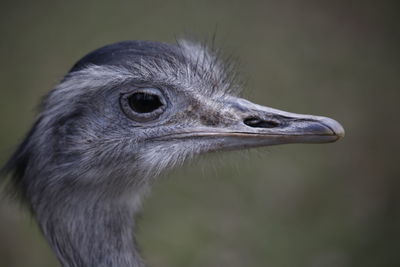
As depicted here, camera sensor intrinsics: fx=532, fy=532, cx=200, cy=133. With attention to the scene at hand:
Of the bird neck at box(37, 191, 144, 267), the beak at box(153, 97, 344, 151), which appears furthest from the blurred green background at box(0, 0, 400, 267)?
the bird neck at box(37, 191, 144, 267)

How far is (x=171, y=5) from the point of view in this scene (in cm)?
638

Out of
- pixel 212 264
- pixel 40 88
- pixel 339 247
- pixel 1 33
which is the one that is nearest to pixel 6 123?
pixel 40 88

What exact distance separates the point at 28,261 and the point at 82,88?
94.1 inches

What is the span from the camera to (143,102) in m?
2.08

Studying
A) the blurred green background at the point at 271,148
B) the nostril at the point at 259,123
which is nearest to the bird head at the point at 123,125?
the nostril at the point at 259,123

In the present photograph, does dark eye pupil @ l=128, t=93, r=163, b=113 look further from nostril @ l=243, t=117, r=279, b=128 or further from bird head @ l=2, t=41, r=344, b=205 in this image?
nostril @ l=243, t=117, r=279, b=128

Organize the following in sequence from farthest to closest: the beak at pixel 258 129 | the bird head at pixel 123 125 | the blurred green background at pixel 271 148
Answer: the blurred green background at pixel 271 148 < the bird head at pixel 123 125 < the beak at pixel 258 129

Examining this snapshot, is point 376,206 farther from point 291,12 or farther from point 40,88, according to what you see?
point 40,88

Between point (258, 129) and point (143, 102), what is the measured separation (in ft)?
1.51

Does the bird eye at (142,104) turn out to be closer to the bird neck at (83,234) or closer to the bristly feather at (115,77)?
the bristly feather at (115,77)

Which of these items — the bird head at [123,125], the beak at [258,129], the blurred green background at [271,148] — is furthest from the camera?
the blurred green background at [271,148]

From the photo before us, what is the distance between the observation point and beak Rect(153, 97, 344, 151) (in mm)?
1973

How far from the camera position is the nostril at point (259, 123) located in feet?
6.68

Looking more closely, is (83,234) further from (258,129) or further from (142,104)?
(258,129)
